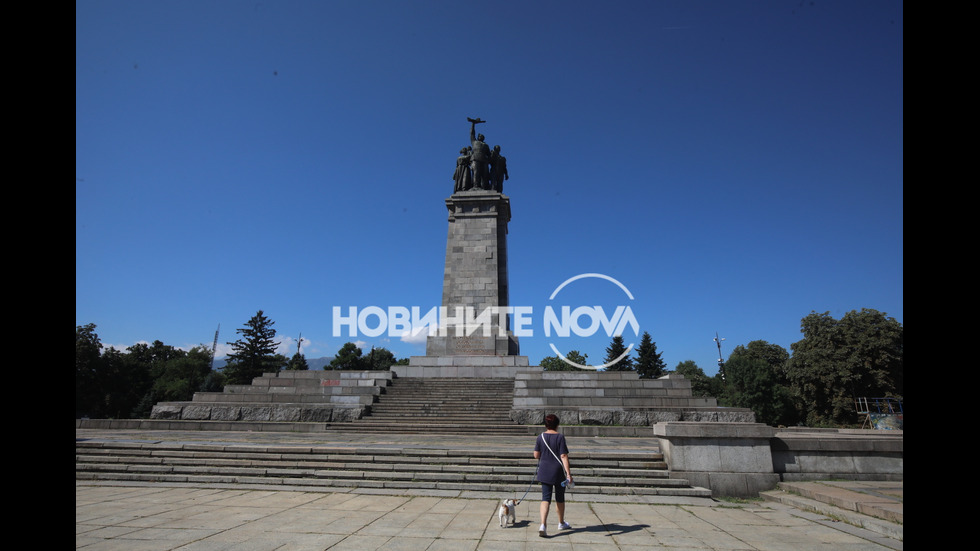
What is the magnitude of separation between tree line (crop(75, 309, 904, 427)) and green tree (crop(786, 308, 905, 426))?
69mm

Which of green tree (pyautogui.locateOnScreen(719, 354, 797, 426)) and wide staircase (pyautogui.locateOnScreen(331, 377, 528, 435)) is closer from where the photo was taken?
wide staircase (pyautogui.locateOnScreen(331, 377, 528, 435))

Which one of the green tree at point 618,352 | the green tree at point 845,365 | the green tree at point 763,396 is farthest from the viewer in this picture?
the green tree at point 618,352

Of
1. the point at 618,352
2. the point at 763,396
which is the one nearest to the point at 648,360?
the point at 618,352

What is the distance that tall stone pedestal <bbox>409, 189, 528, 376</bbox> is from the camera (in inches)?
934

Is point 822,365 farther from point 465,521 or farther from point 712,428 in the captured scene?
point 465,521

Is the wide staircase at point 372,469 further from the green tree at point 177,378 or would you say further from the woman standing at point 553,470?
the green tree at point 177,378

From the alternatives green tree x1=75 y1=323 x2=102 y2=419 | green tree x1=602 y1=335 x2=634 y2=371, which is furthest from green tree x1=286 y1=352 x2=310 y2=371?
green tree x1=602 y1=335 x2=634 y2=371

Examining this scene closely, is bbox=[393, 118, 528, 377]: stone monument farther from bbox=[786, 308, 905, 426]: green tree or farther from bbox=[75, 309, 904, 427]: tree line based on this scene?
bbox=[786, 308, 905, 426]: green tree

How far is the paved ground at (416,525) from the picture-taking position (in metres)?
5.62

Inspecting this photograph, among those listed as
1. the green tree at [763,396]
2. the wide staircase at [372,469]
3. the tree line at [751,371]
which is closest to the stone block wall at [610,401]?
the wide staircase at [372,469]

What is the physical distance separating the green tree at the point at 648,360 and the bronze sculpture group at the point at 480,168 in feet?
142

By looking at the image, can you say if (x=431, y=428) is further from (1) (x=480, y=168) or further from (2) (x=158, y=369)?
(2) (x=158, y=369)
